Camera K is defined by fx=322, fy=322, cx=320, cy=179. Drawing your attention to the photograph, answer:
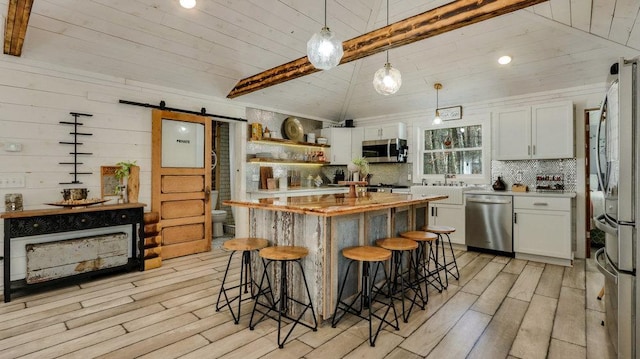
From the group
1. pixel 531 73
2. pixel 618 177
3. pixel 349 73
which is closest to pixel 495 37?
pixel 531 73

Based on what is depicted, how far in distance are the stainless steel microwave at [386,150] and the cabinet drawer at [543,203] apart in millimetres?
2096

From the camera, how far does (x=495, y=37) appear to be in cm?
392

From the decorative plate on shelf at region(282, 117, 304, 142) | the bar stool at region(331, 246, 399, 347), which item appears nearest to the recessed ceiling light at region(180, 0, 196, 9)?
the bar stool at region(331, 246, 399, 347)

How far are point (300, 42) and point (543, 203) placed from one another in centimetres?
388

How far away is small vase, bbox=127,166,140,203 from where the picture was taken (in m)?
4.09

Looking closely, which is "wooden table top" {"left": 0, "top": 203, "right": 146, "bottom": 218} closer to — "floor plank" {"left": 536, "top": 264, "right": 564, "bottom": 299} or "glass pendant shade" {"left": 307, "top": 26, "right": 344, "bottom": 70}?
"glass pendant shade" {"left": 307, "top": 26, "right": 344, "bottom": 70}

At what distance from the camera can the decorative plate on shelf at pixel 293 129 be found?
6.15 meters

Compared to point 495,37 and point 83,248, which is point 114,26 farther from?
point 495,37

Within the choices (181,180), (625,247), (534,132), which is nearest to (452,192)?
(534,132)

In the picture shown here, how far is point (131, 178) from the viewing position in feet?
13.5

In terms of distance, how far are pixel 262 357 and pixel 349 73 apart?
4.46 m

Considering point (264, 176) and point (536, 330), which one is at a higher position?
point (264, 176)

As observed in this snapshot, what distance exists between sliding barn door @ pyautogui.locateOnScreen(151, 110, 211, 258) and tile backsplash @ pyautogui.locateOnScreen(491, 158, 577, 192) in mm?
4611

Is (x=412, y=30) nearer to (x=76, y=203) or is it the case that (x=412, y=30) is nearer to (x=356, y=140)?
(x=356, y=140)
